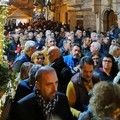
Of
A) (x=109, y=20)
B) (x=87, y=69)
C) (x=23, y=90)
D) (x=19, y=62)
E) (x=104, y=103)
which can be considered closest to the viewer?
(x=104, y=103)

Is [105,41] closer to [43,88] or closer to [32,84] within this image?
[32,84]

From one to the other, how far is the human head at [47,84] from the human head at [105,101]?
468 millimetres

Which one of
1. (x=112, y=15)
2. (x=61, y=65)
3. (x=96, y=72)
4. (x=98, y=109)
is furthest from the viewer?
(x=112, y=15)

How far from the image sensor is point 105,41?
42.9 feet

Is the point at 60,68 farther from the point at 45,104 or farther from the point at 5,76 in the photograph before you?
the point at 45,104

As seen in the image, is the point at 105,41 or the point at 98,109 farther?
the point at 105,41

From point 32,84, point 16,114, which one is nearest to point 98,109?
point 16,114

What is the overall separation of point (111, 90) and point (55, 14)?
164ft

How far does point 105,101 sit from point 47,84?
2.34 feet

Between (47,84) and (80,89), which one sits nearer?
(47,84)

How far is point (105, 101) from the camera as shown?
11.8ft

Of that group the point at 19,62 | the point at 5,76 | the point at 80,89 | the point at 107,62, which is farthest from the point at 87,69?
the point at 19,62

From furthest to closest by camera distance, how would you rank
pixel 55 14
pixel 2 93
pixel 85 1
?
pixel 55 14 < pixel 85 1 < pixel 2 93

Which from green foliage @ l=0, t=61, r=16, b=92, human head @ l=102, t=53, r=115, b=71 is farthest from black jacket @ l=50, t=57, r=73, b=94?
green foliage @ l=0, t=61, r=16, b=92
